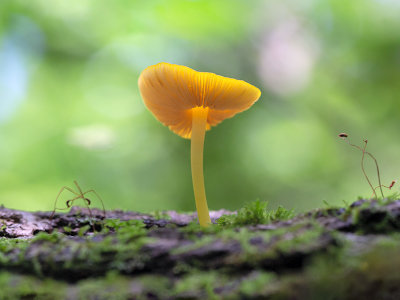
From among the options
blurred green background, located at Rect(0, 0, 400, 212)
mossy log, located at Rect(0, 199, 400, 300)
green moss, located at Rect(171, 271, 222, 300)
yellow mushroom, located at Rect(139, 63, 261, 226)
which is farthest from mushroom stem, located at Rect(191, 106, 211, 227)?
blurred green background, located at Rect(0, 0, 400, 212)

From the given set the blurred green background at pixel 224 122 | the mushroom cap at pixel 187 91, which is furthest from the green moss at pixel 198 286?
the blurred green background at pixel 224 122

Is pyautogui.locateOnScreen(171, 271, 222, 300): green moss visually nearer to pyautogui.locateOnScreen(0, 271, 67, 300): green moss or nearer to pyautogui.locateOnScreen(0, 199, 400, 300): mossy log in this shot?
pyautogui.locateOnScreen(0, 199, 400, 300): mossy log

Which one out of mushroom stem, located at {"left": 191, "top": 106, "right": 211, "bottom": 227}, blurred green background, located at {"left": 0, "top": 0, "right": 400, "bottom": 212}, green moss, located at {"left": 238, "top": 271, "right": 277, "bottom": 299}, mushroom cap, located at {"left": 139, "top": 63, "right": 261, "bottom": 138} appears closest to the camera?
green moss, located at {"left": 238, "top": 271, "right": 277, "bottom": 299}

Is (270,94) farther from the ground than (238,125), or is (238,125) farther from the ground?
(270,94)

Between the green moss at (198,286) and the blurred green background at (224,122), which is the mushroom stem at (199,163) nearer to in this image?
the green moss at (198,286)

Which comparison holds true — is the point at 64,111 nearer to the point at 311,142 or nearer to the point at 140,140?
the point at 140,140

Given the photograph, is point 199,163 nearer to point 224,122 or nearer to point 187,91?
point 187,91

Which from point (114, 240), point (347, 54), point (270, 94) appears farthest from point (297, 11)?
point (114, 240)
